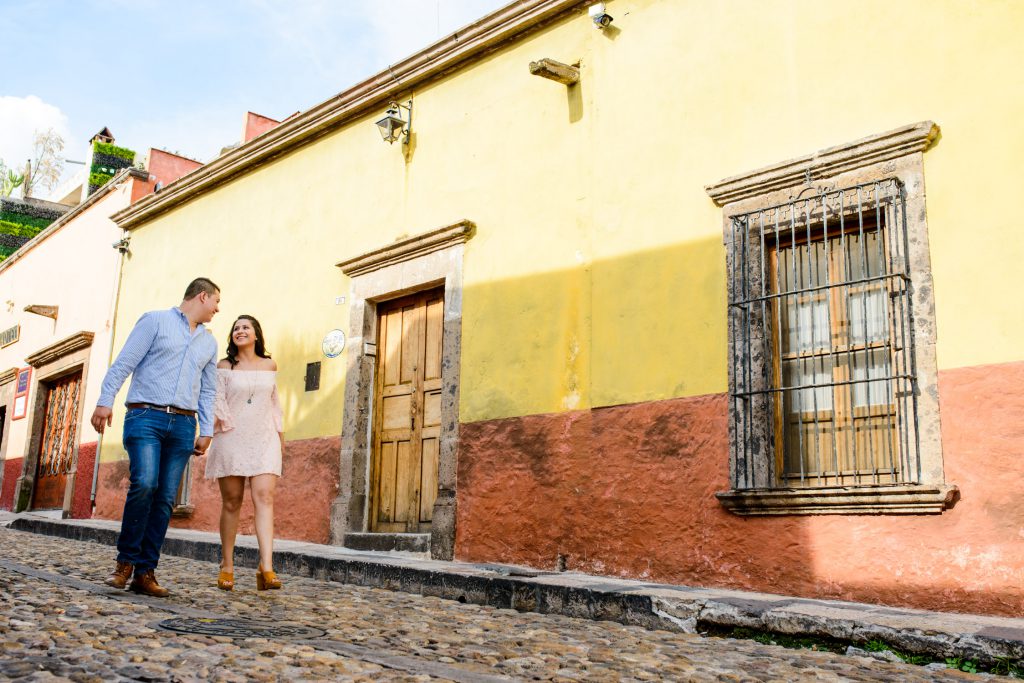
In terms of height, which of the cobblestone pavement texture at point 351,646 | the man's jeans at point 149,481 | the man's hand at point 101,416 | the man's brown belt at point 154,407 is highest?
the man's brown belt at point 154,407

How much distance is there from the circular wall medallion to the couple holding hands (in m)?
3.29

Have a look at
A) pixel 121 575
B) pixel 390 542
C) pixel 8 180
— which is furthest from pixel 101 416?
pixel 8 180

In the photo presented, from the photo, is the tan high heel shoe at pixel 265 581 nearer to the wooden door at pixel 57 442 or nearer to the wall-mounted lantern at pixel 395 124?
the wall-mounted lantern at pixel 395 124

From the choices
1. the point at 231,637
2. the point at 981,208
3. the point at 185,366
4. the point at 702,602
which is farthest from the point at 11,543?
the point at 981,208

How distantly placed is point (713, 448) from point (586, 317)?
1.45m

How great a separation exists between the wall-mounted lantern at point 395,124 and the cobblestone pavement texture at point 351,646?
4.69 m

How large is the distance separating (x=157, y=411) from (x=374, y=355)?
3871 millimetres

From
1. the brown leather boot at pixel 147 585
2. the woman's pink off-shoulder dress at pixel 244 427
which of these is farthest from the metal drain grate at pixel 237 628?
the woman's pink off-shoulder dress at pixel 244 427

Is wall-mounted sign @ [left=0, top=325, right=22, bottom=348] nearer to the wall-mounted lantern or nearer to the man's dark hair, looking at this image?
the wall-mounted lantern

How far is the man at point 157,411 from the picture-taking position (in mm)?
4824

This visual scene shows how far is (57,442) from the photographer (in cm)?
1439

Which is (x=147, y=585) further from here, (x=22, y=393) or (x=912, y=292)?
(x=22, y=393)

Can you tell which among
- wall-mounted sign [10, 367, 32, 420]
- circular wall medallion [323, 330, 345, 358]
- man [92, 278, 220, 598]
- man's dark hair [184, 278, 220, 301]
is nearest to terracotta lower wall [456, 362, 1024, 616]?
circular wall medallion [323, 330, 345, 358]

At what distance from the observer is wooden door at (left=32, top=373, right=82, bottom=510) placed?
13973mm
